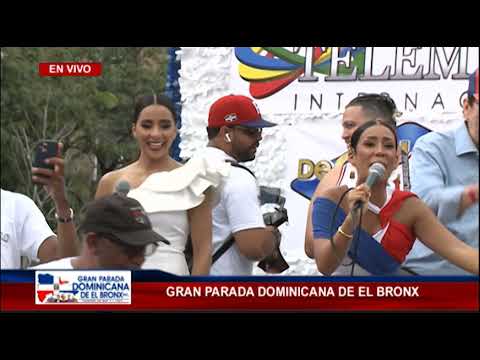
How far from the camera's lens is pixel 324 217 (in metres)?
Result: 6.86

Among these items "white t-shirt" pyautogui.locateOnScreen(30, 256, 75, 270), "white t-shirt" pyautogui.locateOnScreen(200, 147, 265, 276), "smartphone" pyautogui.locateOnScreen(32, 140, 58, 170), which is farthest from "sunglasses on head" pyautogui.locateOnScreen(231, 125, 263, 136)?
"white t-shirt" pyautogui.locateOnScreen(30, 256, 75, 270)

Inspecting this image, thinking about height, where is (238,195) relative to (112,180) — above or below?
below

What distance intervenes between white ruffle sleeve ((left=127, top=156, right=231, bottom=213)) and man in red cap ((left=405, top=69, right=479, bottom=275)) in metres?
1.14

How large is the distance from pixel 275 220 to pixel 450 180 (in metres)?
1.02

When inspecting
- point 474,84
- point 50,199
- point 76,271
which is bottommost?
point 76,271

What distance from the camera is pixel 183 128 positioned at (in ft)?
22.6

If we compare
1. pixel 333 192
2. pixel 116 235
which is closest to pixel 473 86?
pixel 333 192

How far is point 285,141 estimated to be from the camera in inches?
274

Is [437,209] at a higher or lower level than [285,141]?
lower

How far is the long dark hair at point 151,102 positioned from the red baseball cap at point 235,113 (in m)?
0.23

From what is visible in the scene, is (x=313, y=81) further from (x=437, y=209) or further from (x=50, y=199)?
(x=50, y=199)

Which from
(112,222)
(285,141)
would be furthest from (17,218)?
(285,141)

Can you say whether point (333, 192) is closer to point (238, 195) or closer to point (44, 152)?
point (238, 195)

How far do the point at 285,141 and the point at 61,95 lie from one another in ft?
4.39
